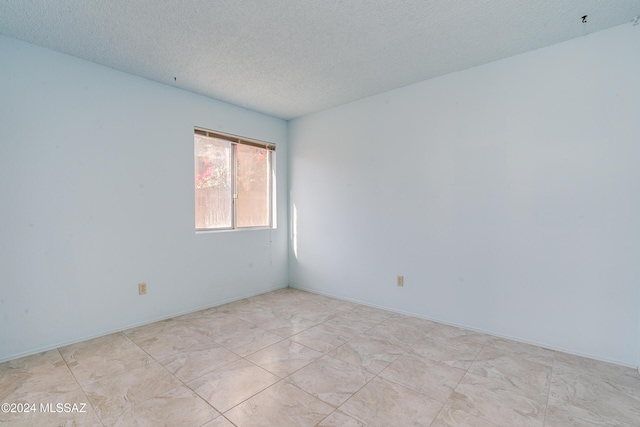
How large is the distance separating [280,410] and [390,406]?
65 cm

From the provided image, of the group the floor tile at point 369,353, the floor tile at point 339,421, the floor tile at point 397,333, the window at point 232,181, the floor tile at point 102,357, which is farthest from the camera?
the window at point 232,181

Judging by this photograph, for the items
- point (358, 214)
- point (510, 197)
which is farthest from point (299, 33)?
point (510, 197)

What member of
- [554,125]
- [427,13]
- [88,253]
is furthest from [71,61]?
[554,125]

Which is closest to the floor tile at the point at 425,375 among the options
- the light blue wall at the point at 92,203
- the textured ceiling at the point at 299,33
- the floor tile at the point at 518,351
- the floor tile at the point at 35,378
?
the floor tile at the point at 518,351

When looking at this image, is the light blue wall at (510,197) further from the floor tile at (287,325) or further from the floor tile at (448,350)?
the floor tile at (287,325)

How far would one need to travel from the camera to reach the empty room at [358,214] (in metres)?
1.92

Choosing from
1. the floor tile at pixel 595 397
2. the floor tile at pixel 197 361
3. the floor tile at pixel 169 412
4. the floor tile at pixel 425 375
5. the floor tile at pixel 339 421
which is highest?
the floor tile at pixel 197 361

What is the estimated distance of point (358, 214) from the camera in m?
3.67

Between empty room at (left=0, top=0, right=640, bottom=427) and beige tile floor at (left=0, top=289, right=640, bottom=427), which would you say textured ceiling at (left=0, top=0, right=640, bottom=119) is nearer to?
empty room at (left=0, top=0, right=640, bottom=427)

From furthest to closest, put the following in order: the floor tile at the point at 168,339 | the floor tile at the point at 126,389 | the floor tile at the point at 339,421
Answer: the floor tile at the point at 168,339, the floor tile at the point at 126,389, the floor tile at the point at 339,421

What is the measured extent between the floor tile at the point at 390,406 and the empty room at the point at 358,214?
1 centimetres

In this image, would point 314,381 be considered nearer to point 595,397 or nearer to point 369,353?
point 369,353

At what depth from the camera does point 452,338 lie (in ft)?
8.74

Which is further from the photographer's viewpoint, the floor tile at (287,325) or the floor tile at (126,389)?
the floor tile at (287,325)
